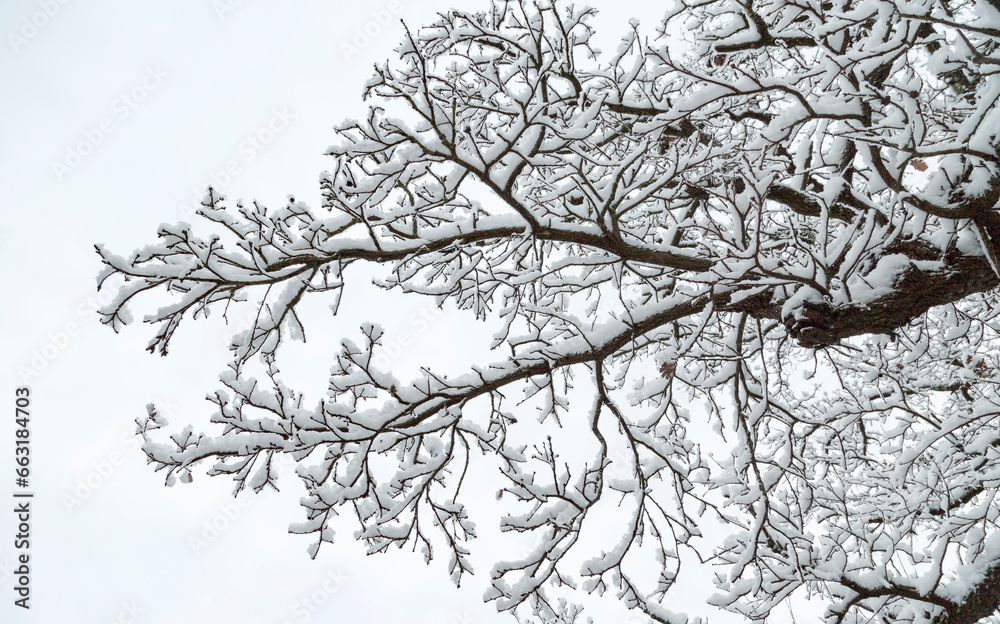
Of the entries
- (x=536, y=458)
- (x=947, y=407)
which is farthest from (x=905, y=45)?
(x=947, y=407)

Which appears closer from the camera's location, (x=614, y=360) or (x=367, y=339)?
(x=367, y=339)

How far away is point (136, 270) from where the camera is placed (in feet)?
9.25

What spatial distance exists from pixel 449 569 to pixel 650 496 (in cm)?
129

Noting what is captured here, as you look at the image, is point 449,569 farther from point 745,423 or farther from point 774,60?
point 774,60

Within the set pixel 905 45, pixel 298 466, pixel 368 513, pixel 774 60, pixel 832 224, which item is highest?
pixel 774 60

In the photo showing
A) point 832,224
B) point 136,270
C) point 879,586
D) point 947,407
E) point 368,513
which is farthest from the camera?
point 947,407

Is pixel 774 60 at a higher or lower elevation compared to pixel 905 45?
higher

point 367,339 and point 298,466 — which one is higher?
point 367,339

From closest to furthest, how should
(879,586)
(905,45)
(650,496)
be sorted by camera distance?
(905,45)
(650,496)
(879,586)

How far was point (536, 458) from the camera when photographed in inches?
132

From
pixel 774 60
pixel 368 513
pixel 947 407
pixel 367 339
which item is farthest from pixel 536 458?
pixel 947 407

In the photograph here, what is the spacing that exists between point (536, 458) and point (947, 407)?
562cm

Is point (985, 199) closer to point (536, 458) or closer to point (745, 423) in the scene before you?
point (745, 423)

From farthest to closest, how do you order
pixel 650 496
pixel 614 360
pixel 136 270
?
pixel 614 360 → pixel 650 496 → pixel 136 270
